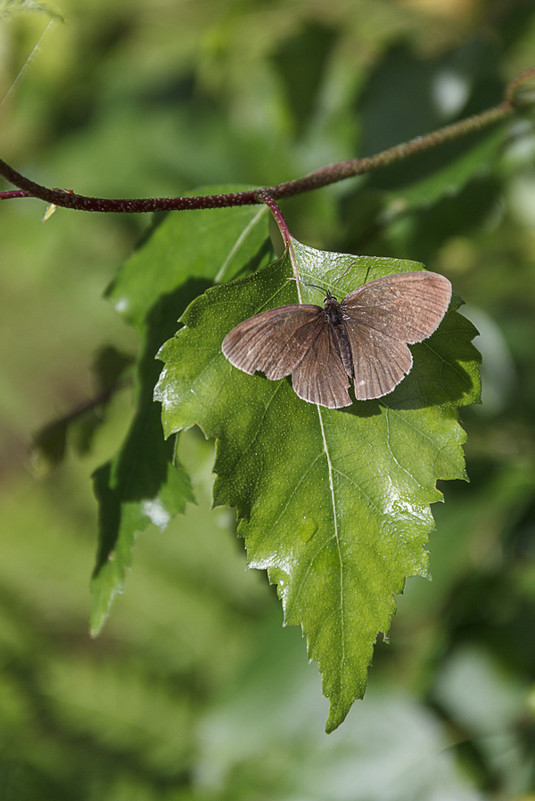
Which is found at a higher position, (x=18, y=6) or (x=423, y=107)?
(x=18, y=6)

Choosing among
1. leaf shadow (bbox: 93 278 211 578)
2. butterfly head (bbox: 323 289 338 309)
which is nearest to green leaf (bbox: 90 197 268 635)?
leaf shadow (bbox: 93 278 211 578)

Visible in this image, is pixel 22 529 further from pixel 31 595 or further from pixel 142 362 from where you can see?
pixel 142 362

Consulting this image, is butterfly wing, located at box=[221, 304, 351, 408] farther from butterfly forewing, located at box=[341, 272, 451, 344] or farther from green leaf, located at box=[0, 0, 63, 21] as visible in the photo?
green leaf, located at box=[0, 0, 63, 21]

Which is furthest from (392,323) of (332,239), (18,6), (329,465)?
(332,239)

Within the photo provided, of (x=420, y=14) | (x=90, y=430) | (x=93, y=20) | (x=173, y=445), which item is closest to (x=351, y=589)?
(x=173, y=445)

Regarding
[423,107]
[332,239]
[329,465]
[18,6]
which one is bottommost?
[332,239]

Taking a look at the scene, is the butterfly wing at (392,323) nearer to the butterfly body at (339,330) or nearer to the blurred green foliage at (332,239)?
the butterfly body at (339,330)

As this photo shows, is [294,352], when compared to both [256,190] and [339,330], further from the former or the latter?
[256,190]

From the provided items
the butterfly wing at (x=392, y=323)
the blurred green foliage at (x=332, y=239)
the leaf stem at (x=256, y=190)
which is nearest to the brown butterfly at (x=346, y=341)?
the butterfly wing at (x=392, y=323)
